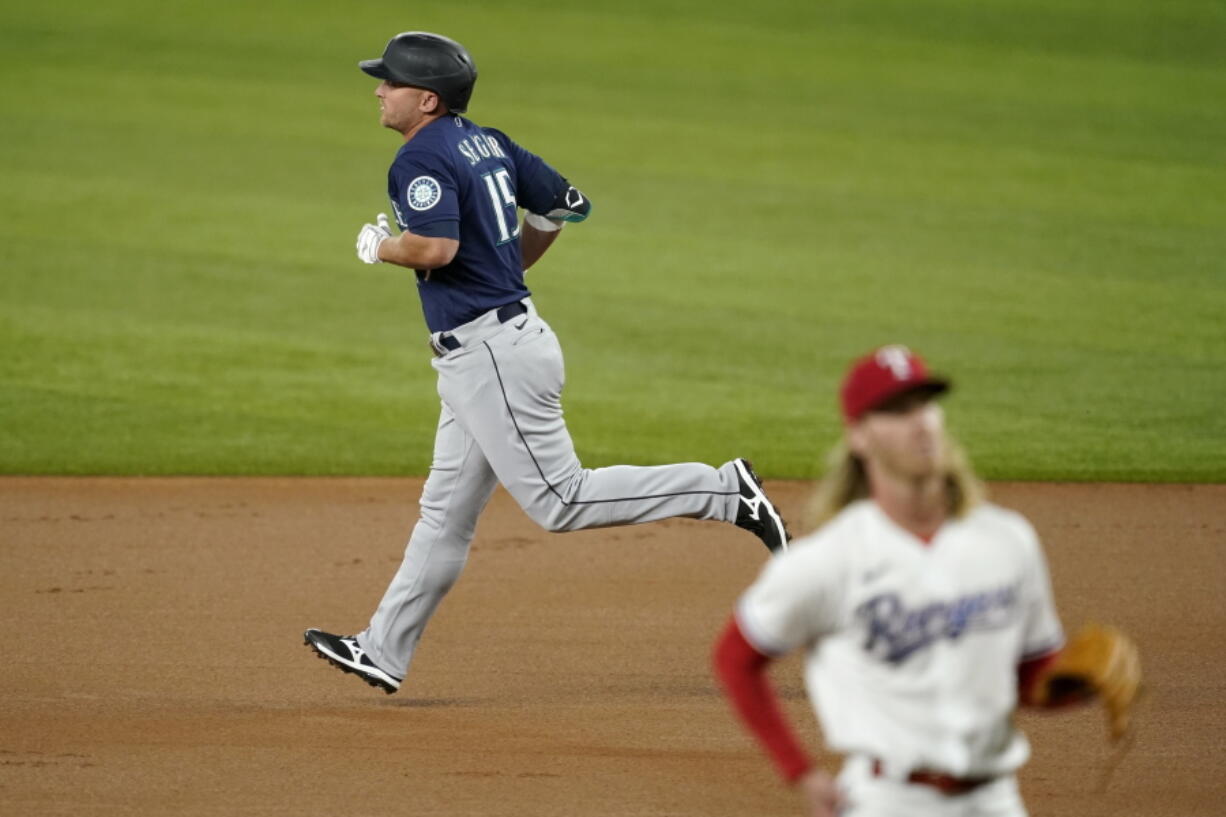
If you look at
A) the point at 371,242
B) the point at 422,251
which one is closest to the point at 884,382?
the point at 422,251

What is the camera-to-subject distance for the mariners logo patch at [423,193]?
5.23m

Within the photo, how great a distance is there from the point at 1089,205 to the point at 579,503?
1032 centimetres

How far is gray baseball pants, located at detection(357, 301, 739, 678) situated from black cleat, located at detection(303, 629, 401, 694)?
26mm

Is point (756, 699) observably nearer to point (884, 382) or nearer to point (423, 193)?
point (884, 382)

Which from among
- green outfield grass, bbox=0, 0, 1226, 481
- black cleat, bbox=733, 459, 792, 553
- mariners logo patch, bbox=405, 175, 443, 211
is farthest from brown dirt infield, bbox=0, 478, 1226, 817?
mariners logo patch, bbox=405, 175, 443, 211

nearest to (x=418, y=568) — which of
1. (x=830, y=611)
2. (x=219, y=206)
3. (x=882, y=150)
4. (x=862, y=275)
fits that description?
(x=830, y=611)

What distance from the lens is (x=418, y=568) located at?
18.0 feet

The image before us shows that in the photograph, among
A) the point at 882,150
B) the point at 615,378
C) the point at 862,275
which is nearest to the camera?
the point at 615,378

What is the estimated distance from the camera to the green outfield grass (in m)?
9.66

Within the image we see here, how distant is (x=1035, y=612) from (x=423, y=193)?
2.76 m

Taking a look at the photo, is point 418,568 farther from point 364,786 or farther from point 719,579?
point 719,579

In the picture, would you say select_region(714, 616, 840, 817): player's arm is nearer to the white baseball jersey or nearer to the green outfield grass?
the white baseball jersey

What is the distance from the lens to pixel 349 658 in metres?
5.49

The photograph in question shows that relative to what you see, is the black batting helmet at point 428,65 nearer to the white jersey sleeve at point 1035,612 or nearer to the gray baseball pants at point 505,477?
the gray baseball pants at point 505,477
